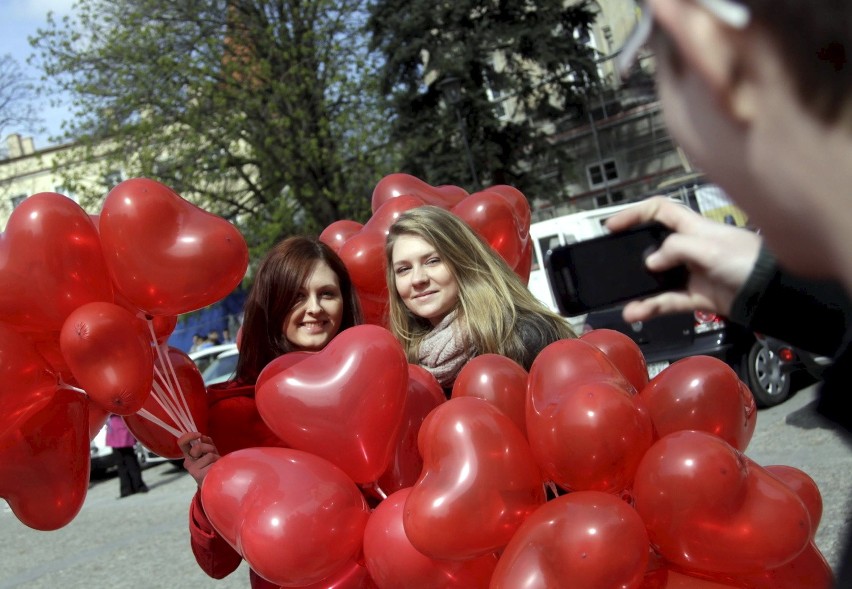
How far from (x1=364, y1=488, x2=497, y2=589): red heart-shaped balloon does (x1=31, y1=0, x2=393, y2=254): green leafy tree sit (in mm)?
17346

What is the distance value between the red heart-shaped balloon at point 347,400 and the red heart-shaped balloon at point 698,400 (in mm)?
623

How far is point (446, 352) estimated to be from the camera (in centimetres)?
292

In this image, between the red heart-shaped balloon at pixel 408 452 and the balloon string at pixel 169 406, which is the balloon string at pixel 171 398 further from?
the red heart-shaped balloon at pixel 408 452

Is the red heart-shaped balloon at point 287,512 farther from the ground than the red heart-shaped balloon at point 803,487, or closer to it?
farther from the ground

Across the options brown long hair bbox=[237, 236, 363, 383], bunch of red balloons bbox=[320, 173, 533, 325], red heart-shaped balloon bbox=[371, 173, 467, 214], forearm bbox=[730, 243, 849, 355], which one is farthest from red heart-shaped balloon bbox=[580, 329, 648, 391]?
forearm bbox=[730, 243, 849, 355]

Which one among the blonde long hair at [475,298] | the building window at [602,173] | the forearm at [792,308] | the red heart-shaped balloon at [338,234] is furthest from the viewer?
the building window at [602,173]

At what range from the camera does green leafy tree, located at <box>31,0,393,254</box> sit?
63.5 ft

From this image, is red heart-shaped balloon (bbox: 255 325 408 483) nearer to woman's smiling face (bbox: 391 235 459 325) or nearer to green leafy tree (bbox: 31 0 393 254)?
woman's smiling face (bbox: 391 235 459 325)

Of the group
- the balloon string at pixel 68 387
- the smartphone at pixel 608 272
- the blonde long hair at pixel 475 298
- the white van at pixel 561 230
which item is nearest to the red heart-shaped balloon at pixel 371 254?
the blonde long hair at pixel 475 298

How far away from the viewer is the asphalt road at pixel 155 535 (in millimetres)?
5980

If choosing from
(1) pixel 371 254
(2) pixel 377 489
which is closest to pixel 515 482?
(2) pixel 377 489

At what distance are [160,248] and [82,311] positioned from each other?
0.25 meters

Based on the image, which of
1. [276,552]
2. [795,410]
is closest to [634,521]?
[276,552]

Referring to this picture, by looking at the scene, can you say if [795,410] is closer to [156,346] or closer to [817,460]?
[817,460]
